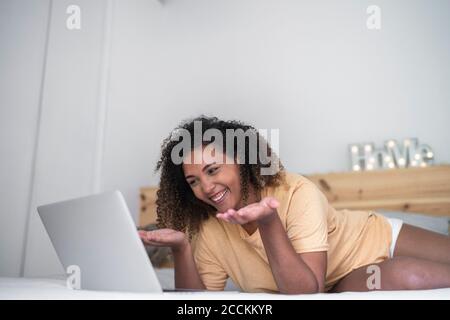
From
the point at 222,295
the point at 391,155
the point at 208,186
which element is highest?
the point at 391,155

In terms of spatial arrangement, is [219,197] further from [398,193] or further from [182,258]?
[398,193]

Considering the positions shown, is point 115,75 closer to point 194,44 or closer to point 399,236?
point 194,44

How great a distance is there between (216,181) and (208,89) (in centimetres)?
166

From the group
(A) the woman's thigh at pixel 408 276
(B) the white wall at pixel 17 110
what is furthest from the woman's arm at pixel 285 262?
(B) the white wall at pixel 17 110

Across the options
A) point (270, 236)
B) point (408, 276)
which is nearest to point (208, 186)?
point (270, 236)

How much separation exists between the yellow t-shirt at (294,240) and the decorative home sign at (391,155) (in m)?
0.86

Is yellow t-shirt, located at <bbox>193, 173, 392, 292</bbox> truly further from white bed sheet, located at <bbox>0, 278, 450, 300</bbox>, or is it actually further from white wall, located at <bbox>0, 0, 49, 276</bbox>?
white wall, located at <bbox>0, 0, 49, 276</bbox>

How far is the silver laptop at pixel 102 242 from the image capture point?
0.76 metres

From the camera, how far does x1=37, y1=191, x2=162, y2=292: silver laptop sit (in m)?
0.76

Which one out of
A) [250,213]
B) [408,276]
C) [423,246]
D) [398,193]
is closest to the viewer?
[250,213]

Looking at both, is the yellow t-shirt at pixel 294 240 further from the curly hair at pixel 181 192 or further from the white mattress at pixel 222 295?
the white mattress at pixel 222 295

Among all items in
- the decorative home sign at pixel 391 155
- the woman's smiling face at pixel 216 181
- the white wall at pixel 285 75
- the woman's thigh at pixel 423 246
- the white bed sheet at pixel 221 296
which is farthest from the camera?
the white wall at pixel 285 75

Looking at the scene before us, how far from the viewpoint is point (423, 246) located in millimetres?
1213

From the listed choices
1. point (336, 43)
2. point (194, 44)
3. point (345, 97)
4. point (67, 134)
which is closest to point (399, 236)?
point (345, 97)
